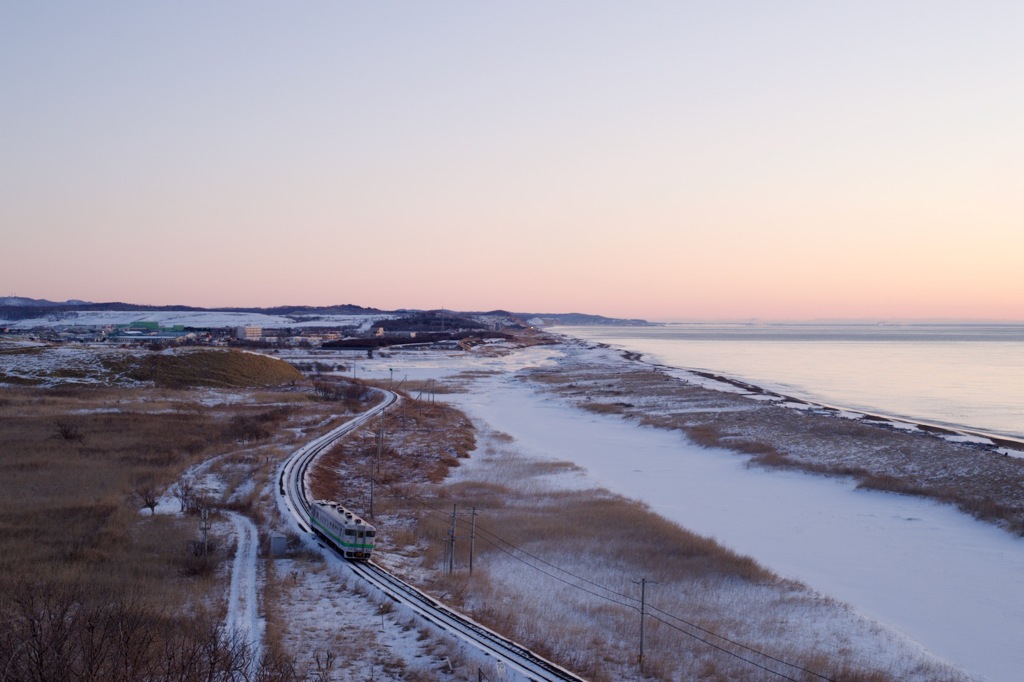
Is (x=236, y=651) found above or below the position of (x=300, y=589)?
above

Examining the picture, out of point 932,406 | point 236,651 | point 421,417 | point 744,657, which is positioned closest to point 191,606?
point 236,651

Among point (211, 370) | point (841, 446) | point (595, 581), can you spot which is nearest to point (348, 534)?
point (595, 581)

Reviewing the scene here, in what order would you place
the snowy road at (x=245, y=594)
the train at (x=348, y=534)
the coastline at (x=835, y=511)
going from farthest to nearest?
1. the train at (x=348, y=534)
2. the coastline at (x=835, y=511)
3. the snowy road at (x=245, y=594)

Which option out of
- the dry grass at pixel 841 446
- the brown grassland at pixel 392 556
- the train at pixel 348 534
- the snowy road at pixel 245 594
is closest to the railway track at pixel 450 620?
the train at pixel 348 534

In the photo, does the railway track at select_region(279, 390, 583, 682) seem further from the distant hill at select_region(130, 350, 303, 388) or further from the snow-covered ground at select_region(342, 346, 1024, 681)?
the distant hill at select_region(130, 350, 303, 388)

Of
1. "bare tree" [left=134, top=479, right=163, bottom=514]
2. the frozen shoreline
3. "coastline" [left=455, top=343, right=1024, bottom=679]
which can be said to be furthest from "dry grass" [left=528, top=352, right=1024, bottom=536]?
"bare tree" [left=134, top=479, right=163, bottom=514]

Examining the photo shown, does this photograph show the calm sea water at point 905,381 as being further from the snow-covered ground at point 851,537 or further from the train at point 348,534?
the train at point 348,534

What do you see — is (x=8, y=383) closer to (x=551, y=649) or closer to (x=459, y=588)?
(x=459, y=588)

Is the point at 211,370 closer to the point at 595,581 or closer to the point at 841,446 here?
the point at 841,446
